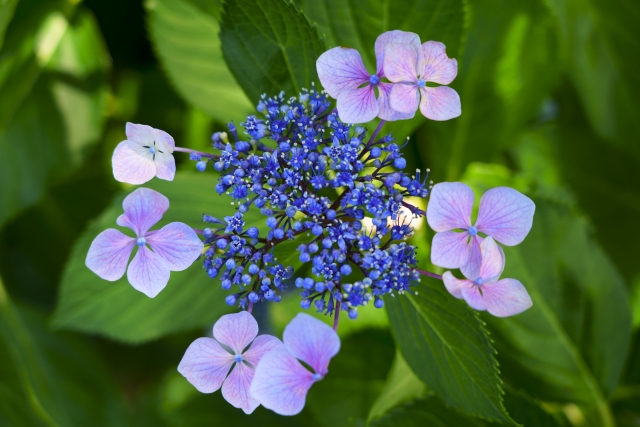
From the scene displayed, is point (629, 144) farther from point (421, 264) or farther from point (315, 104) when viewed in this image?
point (315, 104)

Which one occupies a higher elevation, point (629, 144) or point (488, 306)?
point (629, 144)

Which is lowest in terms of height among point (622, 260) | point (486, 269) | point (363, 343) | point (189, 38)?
point (363, 343)

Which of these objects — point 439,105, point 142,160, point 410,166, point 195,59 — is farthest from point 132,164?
point 410,166

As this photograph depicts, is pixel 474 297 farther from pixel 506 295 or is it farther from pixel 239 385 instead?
pixel 239 385

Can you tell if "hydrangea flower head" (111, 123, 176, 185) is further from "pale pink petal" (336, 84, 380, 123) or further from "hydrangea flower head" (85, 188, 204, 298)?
"pale pink petal" (336, 84, 380, 123)

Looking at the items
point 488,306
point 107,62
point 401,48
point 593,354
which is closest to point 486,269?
point 488,306

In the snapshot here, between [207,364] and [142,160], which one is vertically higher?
[142,160]
